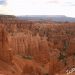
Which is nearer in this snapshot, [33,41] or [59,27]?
[33,41]

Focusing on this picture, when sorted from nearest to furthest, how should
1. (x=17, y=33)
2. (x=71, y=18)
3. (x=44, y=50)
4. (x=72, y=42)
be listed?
(x=44, y=50), (x=72, y=42), (x=17, y=33), (x=71, y=18)

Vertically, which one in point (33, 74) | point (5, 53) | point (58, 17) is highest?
point (5, 53)

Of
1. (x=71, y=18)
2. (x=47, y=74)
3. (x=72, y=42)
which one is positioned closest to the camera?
(x=47, y=74)

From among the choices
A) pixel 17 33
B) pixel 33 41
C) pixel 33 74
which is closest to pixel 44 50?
pixel 33 41

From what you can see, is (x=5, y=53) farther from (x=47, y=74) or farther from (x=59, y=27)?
(x=59, y=27)

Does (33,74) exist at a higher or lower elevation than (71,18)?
higher

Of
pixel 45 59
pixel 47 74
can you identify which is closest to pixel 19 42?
pixel 45 59

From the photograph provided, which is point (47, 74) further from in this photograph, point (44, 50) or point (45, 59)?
point (44, 50)

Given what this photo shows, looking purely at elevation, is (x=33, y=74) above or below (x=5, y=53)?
below

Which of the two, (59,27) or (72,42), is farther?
(59,27)
